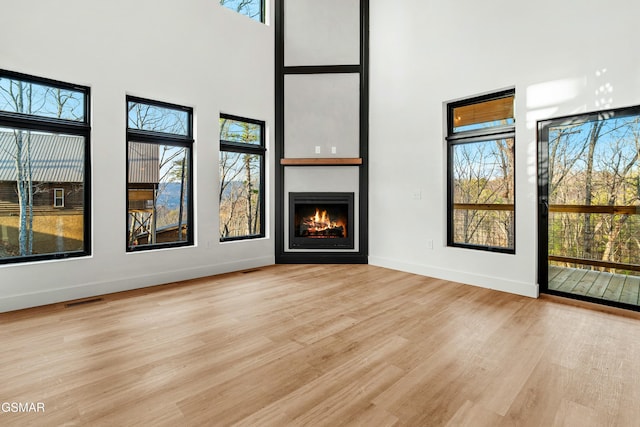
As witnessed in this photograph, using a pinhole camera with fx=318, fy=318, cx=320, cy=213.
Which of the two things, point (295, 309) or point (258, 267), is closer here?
point (295, 309)

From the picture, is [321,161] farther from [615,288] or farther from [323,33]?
[615,288]

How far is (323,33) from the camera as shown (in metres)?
5.08

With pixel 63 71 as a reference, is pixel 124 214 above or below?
below

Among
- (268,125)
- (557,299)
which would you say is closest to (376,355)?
(557,299)

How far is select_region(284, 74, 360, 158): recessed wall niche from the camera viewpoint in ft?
16.6

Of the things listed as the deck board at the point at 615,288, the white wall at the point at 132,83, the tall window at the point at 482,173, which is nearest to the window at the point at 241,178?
the white wall at the point at 132,83

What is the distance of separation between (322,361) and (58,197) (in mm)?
3260

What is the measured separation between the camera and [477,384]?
5.95 feet

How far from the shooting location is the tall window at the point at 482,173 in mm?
3789

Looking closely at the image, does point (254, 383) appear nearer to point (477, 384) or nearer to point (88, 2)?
point (477, 384)

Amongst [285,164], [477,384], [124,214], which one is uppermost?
[285,164]

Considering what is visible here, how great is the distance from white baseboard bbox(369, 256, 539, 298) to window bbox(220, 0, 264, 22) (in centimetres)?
421

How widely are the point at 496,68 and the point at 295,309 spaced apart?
3551 mm

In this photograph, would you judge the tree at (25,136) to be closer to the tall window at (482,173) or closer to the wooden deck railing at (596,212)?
the tall window at (482,173)
